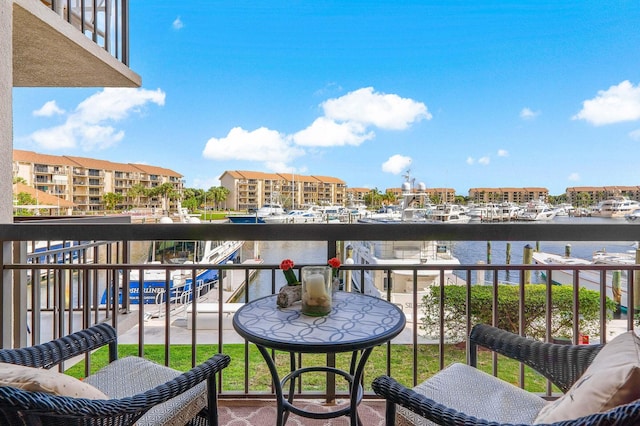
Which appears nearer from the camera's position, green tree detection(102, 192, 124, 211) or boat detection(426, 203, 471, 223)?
boat detection(426, 203, 471, 223)

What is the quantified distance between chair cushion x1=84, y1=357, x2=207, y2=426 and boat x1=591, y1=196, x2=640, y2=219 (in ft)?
38.8

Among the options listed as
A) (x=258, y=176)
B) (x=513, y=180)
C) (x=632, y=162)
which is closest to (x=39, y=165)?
(x=258, y=176)

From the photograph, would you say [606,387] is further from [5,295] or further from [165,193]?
[165,193]

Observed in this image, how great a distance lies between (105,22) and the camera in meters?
3.82

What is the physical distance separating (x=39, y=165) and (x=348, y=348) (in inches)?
910

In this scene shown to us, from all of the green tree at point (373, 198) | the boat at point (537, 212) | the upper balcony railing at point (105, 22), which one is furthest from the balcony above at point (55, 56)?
the green tree at point (373, 198)

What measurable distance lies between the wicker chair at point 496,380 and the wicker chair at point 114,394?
1.83 feet

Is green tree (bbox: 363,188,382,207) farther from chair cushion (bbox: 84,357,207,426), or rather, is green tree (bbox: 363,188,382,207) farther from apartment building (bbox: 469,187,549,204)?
chair cushion (bbox: 84,357,207,426)

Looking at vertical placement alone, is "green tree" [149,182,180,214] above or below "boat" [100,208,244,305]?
above

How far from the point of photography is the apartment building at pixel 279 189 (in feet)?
68.9

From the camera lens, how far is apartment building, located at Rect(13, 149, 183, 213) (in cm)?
1908

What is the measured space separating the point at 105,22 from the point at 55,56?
0.76m

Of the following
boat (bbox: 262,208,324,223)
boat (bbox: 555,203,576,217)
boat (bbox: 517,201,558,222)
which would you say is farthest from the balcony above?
boat (bbox: 517,201,558,222)

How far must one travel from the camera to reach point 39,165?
62.8 feet
